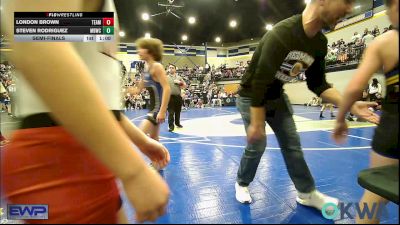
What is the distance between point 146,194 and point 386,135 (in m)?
1.21

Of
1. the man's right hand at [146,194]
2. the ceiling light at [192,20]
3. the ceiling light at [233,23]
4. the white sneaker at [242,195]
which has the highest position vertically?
the ceiling light at [233,23]

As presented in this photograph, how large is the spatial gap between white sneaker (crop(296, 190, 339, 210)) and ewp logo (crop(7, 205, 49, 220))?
1993 mm

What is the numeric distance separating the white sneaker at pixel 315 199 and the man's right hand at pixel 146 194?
6.16 ft

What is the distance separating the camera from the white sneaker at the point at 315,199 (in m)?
1.98

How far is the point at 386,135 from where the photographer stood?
1173mm

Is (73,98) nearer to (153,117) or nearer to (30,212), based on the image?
(30,212)

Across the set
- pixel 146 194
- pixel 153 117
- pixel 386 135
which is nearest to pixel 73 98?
pixel 146 194

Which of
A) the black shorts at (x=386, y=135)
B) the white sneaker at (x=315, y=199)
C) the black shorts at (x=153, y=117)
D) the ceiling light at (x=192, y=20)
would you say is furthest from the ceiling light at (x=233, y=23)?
the black shorts at (x=386, y=135)

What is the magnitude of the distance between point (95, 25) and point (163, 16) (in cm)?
1858

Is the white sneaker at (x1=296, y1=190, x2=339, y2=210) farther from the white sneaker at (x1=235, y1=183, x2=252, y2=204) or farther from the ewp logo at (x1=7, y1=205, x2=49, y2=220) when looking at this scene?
the ewp logo at (x1=7, y1=205, x2=49, y2=220)
